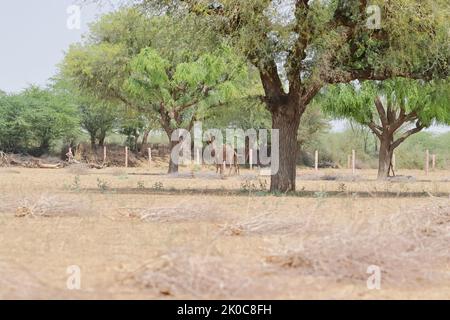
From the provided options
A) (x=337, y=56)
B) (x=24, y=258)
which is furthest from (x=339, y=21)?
(x=24, y=258)

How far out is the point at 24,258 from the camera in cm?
911

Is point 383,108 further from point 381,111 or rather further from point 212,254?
point 212,254

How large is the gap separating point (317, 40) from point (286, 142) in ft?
A: 10.3

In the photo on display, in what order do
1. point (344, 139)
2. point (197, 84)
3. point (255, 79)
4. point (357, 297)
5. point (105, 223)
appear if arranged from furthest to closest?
point (344, 139) → point (255, 79) → point (197, 84) → point (105, 223) → point (357, 297)

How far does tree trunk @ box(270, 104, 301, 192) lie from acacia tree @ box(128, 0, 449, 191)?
1.1 inches

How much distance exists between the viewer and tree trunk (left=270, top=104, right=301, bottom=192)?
22.9m

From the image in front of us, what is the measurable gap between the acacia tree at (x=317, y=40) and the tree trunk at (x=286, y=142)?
27mm

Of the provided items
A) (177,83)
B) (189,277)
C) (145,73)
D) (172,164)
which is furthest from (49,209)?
(172,164)

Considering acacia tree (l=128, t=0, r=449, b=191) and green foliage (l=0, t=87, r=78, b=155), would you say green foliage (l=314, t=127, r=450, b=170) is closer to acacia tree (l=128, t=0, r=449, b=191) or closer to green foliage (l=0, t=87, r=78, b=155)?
green foliage (l=0, t=87, r=78, b=155)

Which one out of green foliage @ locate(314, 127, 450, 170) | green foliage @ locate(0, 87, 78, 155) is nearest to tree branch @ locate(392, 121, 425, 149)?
green foliage @ locate(314, 127, 450, 170)

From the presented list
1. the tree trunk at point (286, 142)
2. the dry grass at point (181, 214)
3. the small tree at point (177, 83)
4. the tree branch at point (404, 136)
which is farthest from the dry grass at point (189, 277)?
the small tree at point (177, 83)

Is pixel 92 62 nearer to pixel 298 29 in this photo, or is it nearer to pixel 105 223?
pixel 298 29

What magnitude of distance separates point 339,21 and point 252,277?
15042 mm

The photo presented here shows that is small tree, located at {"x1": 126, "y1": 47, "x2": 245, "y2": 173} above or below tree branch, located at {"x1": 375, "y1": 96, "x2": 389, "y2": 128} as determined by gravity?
above
